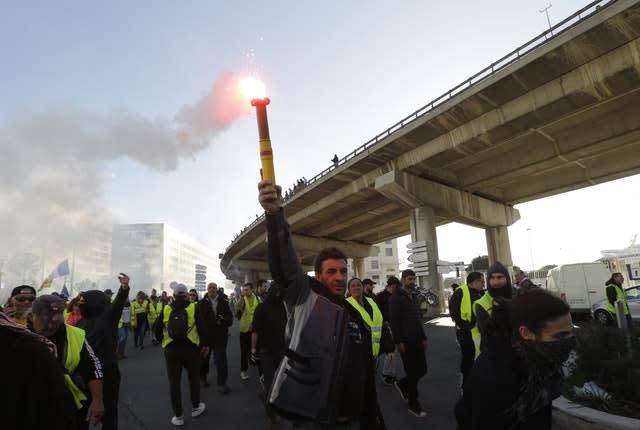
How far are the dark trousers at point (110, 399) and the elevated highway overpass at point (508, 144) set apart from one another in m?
14.6

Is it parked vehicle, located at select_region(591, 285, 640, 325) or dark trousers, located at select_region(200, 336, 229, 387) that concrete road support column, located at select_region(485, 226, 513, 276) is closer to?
parked vehicle, located at select_region(591, 285, 640, 325)

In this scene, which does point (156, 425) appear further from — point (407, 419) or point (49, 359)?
point (49, 359)

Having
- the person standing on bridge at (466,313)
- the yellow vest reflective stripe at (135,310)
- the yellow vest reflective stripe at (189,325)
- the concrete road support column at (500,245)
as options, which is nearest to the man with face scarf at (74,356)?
the yellow vest reflective stripe at (189,325)

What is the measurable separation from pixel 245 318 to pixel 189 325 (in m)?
2.77

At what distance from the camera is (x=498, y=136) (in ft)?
53.3

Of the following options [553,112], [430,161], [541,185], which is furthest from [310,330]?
[541,185]

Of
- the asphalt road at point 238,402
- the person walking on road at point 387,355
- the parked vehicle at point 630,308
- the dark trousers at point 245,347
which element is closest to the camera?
the asphalt road at point 238,402

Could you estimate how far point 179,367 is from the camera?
562cm

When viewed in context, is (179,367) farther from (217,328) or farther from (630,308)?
(630,308)

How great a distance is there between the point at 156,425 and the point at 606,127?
19.0 meters

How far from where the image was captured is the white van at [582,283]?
706 inches

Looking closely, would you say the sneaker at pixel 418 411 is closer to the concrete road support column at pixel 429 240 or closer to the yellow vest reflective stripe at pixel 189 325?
the yellow vest reflective stripe at pixel 189 325

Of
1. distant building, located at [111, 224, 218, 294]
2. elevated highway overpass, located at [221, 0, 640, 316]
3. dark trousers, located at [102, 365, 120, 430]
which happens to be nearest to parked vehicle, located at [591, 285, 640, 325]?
elevated highway overpass, located at [221, 0, 640, 316]

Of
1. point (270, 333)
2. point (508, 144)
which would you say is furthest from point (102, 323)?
point (508, 144)
